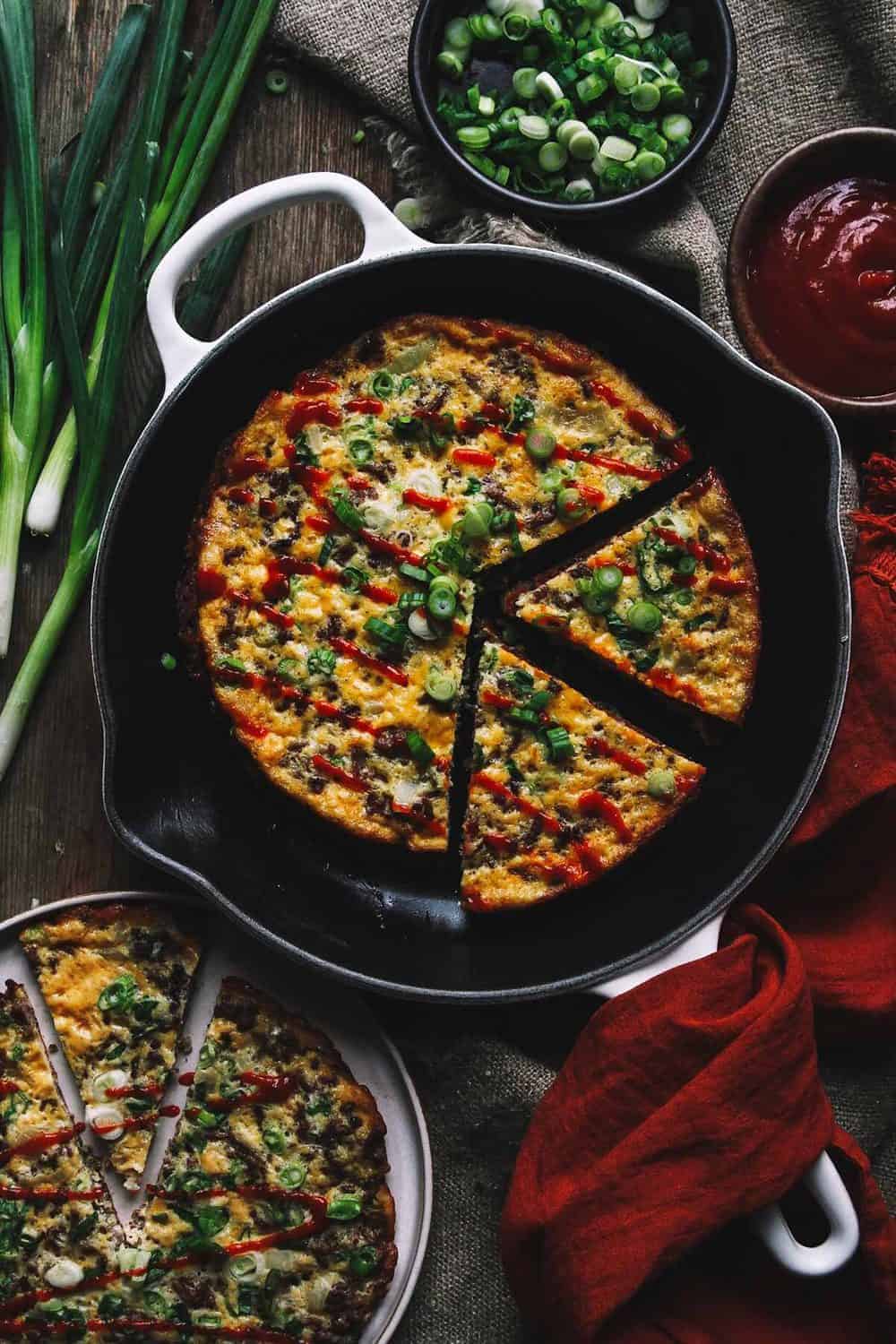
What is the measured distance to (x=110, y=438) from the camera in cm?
496

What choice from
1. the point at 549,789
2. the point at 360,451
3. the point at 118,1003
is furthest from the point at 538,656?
the point at 118,1003

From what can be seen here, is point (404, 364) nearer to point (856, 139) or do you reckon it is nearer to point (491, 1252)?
point (856, 139)

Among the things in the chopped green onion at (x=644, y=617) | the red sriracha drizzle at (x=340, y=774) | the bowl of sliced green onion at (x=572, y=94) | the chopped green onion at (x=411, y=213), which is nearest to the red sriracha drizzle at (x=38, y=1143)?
the red sriracha drizzle at (x=340, y=774)

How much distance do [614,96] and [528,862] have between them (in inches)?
106

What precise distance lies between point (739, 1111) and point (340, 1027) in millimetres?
1389

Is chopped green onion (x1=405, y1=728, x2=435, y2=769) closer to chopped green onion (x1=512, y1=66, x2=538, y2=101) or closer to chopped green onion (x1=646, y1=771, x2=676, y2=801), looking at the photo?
chopped green onion (x1=646, y1=771, x2=676, y2=801)

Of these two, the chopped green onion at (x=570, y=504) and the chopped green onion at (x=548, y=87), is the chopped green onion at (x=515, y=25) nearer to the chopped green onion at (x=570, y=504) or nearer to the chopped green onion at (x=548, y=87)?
the chopped green onion at (x=548, y=87)

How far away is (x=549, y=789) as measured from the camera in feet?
15.4

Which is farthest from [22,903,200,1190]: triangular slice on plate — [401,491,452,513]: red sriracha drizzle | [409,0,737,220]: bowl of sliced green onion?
[409,0,737,220]: bowl of sliced green onion

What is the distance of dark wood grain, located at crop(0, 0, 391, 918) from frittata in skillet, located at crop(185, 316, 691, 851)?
545mm

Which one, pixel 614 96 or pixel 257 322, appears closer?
pixel 257 322

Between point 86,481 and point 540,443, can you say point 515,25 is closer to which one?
point 540,443

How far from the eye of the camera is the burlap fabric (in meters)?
4.78

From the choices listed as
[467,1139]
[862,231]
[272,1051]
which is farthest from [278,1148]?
[862,231]
